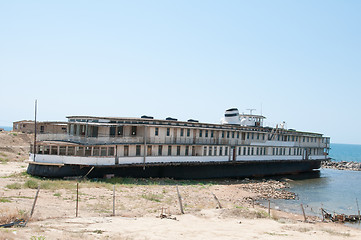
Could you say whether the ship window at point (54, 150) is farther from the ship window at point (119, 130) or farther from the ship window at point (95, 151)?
the ship window at point (119, 130)

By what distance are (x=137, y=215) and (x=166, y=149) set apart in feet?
62.3

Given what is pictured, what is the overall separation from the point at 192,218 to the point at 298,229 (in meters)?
6.28

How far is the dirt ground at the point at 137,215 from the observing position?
54.7 ft

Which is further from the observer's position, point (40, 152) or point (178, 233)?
point (40, 152)

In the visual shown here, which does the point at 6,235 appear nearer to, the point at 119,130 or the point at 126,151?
the point at 126,151

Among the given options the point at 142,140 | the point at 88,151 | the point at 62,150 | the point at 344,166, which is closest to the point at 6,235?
the point at 62,150

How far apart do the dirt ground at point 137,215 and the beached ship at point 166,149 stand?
247cm

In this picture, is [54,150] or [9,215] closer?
[9,215]

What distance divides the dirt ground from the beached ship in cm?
247

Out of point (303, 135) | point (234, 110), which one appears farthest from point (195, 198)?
point (303, 135)

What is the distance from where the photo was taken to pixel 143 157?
3744cm

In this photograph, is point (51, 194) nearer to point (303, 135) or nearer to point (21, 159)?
point (21, 159)

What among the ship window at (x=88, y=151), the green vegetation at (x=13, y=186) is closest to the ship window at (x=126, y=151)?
the ship window at (x=88, y=151)

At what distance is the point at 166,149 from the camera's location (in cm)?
3997
